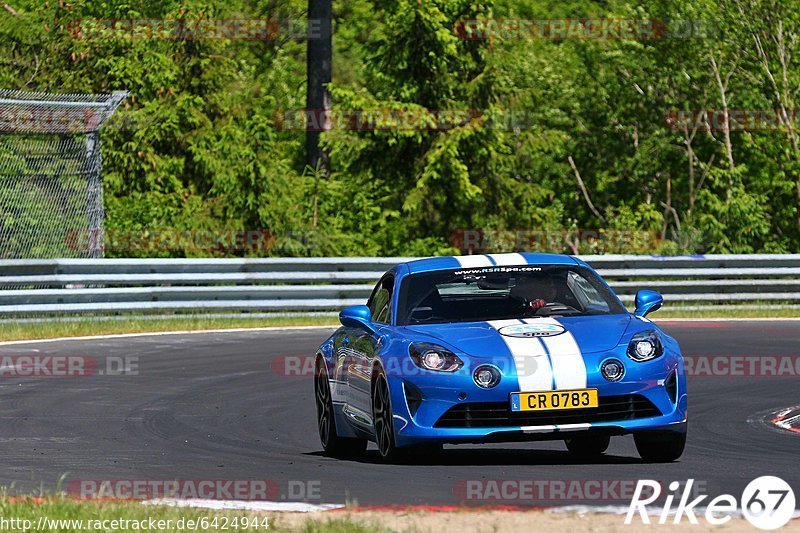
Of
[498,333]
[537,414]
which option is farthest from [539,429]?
[498,333]

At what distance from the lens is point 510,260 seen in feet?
35.7

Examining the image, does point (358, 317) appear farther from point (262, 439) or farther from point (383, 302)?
point (262, 439)

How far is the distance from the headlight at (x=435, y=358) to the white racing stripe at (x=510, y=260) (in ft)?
5.19

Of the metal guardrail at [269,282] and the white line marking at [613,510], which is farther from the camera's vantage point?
the metal guardrail at [269,282]

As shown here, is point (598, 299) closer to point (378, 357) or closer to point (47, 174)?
point (378, 357)

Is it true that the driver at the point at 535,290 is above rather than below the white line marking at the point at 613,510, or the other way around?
above

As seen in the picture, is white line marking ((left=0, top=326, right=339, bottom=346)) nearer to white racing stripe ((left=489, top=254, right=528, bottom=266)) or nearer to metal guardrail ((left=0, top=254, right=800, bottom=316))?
metal guardrail ((left=0, top=254, right=800, bottom=316))

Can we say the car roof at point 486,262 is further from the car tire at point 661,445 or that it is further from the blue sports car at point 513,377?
the car tire at point 661,445

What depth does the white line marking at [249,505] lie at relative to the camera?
24.6 ft

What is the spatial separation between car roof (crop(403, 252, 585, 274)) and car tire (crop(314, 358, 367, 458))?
101 cm

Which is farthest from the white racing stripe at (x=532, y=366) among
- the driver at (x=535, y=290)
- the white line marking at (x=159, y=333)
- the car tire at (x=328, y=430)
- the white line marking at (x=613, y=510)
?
the white line marking at (x=159, y=333)

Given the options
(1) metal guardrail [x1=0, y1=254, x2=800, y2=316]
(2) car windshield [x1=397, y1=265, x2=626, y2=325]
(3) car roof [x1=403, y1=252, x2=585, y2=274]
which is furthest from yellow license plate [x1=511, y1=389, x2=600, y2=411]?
(1) metal guardrail [x1=0, y1=254, x2=800, y2=316]

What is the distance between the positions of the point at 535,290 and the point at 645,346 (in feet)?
4.39

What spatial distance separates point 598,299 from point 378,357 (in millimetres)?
1879
